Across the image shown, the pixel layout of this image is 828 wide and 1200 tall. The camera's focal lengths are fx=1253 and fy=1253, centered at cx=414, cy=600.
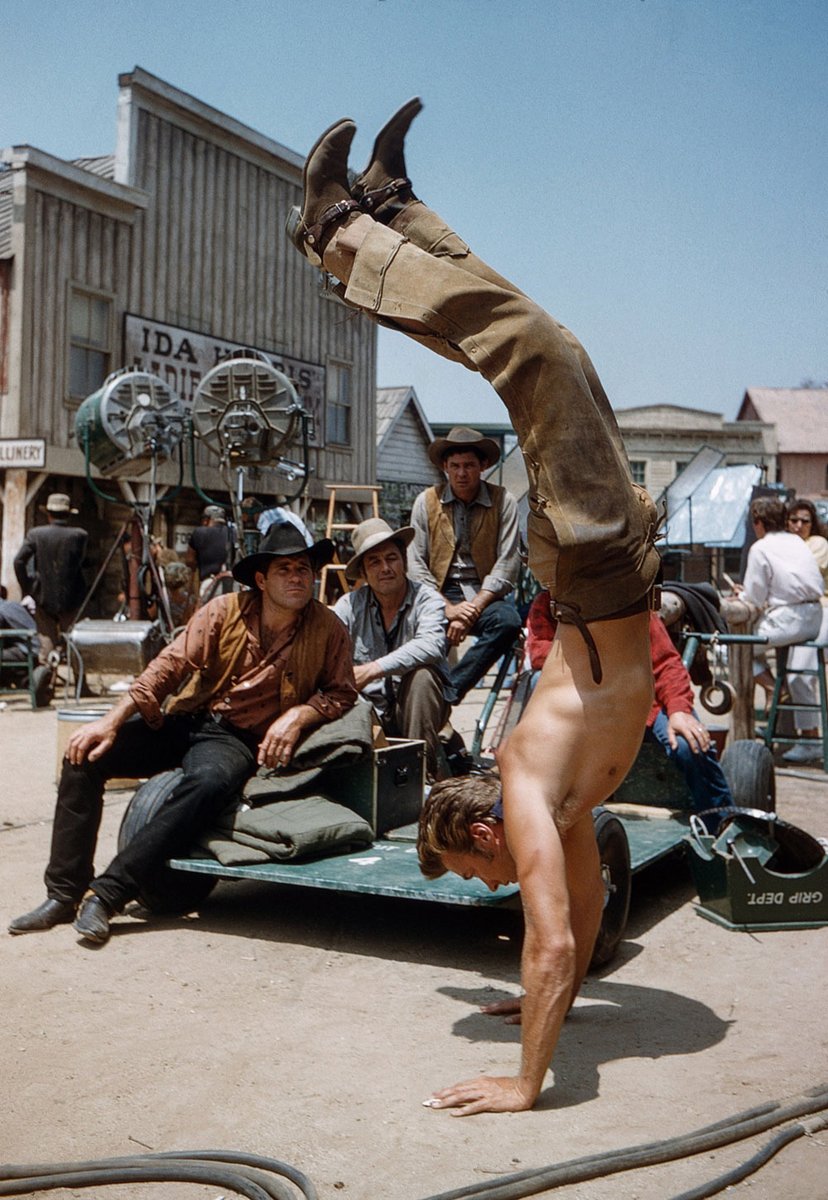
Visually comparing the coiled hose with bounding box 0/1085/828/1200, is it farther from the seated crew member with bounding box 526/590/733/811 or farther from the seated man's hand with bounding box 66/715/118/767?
the seated crew member with bounding box 526/590/733/811

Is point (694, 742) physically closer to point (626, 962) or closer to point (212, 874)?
point (626, 962)

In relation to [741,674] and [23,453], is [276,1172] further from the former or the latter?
[23,453]

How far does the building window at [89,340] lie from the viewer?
1756 cm

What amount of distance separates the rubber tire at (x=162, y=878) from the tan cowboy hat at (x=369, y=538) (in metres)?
1.77

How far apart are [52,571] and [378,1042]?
429 inches

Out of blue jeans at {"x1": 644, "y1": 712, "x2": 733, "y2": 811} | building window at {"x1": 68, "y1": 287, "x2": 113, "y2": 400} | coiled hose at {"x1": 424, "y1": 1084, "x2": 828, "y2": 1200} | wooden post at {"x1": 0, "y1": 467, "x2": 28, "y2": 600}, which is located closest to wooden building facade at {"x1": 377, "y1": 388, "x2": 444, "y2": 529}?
building window at {"x1": 68, "y1": 287, "x2": 113, "y2": 400}

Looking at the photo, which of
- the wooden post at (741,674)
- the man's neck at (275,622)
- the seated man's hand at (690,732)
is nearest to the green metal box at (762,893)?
the seated man's hand at (690,732)

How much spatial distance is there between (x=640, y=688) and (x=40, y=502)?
1485cm

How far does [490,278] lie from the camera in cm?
333

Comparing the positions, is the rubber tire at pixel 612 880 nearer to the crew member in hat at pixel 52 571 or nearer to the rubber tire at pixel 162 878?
the rubber tire at pixel 162 878

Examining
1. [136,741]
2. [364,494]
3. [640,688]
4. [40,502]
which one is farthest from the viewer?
[364,494]

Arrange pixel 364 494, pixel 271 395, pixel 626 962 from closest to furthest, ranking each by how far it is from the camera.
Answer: pixel 626 962
pixel 271 395
pixel 364 494

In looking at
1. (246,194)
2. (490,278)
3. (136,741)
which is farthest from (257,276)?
(490,278)

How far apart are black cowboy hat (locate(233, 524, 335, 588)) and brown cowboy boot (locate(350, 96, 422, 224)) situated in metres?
2.05
